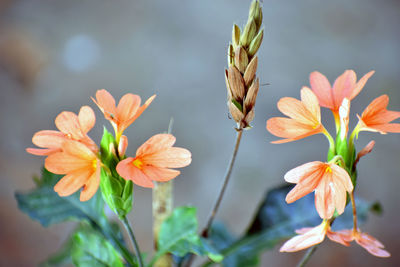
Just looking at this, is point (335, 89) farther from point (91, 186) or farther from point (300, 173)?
point (91, 186)

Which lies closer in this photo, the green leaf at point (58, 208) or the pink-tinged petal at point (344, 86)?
Answer: the pink-tinged petal at point (344, 86)

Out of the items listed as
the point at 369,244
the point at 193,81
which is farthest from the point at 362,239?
the point at 193,81

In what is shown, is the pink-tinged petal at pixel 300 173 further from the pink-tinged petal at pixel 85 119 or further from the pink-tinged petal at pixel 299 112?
the pink-tinged petal at pixel 85 119

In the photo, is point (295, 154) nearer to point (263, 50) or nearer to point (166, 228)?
point (263, 50)

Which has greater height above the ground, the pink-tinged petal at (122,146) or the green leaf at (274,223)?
the pink-tinged petal at (122,146)

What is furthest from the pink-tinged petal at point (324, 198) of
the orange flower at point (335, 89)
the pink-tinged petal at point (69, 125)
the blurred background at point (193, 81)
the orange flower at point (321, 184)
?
the blurred background at point (193, 81)

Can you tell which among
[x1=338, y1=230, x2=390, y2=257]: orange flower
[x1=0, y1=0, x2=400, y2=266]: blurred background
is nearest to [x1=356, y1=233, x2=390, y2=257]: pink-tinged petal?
[x1=338, y1=230, x2=390, y2=257]: orange flower

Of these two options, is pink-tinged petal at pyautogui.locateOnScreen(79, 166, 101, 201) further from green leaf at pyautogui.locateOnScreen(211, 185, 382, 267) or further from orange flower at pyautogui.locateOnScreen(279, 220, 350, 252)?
green leaf at pyautogui.locateOnScreen(211, 185, 382, 267)
